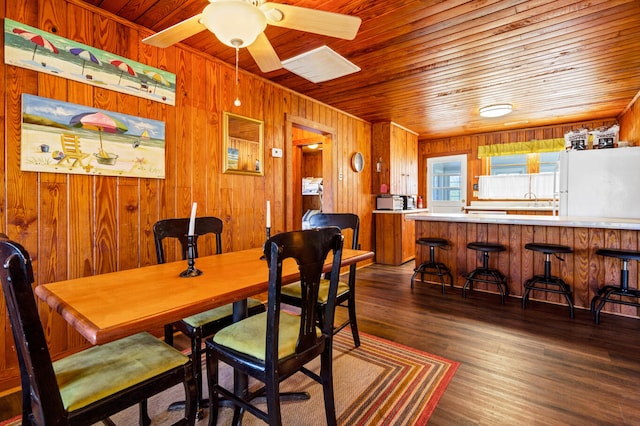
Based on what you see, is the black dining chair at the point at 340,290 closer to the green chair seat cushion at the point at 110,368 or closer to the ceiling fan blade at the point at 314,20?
the green chair seat cushion at the point at 110,368

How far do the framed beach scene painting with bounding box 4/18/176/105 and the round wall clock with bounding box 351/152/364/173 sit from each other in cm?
297

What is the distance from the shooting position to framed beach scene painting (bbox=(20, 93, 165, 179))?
191 centimetres

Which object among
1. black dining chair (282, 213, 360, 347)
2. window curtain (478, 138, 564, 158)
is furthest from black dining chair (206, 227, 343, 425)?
window curtain (478, 138, 564, 158)

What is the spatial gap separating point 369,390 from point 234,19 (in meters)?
2.10

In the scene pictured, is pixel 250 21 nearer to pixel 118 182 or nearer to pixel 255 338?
pixel 255 338

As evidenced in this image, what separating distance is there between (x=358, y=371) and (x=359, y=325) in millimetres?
763

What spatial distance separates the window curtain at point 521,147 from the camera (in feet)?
18.8

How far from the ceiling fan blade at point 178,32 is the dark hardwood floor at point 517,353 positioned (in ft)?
8.00

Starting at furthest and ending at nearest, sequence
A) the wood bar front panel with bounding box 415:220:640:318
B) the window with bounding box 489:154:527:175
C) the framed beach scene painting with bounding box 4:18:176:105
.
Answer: the window with bounding box 489:154:527:175, the wood bar front panel with bounding box 415:220:640:318, the framed beach scene painting with bounding box 4:18:176:105

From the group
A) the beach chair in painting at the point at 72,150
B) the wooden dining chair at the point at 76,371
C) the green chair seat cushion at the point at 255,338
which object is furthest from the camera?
the beach chair in painting at the point at 72,150

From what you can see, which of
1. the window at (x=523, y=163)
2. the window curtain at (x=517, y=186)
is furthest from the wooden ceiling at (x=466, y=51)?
the window curtain at (x=517, y=186)

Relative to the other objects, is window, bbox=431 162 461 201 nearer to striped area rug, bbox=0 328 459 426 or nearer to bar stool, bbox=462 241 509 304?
bar stool, bbox=462 241 509 304

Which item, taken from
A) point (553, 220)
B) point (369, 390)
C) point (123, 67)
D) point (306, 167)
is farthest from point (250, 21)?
point (306, 167)

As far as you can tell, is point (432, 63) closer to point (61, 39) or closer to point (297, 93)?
point (297, 93)
